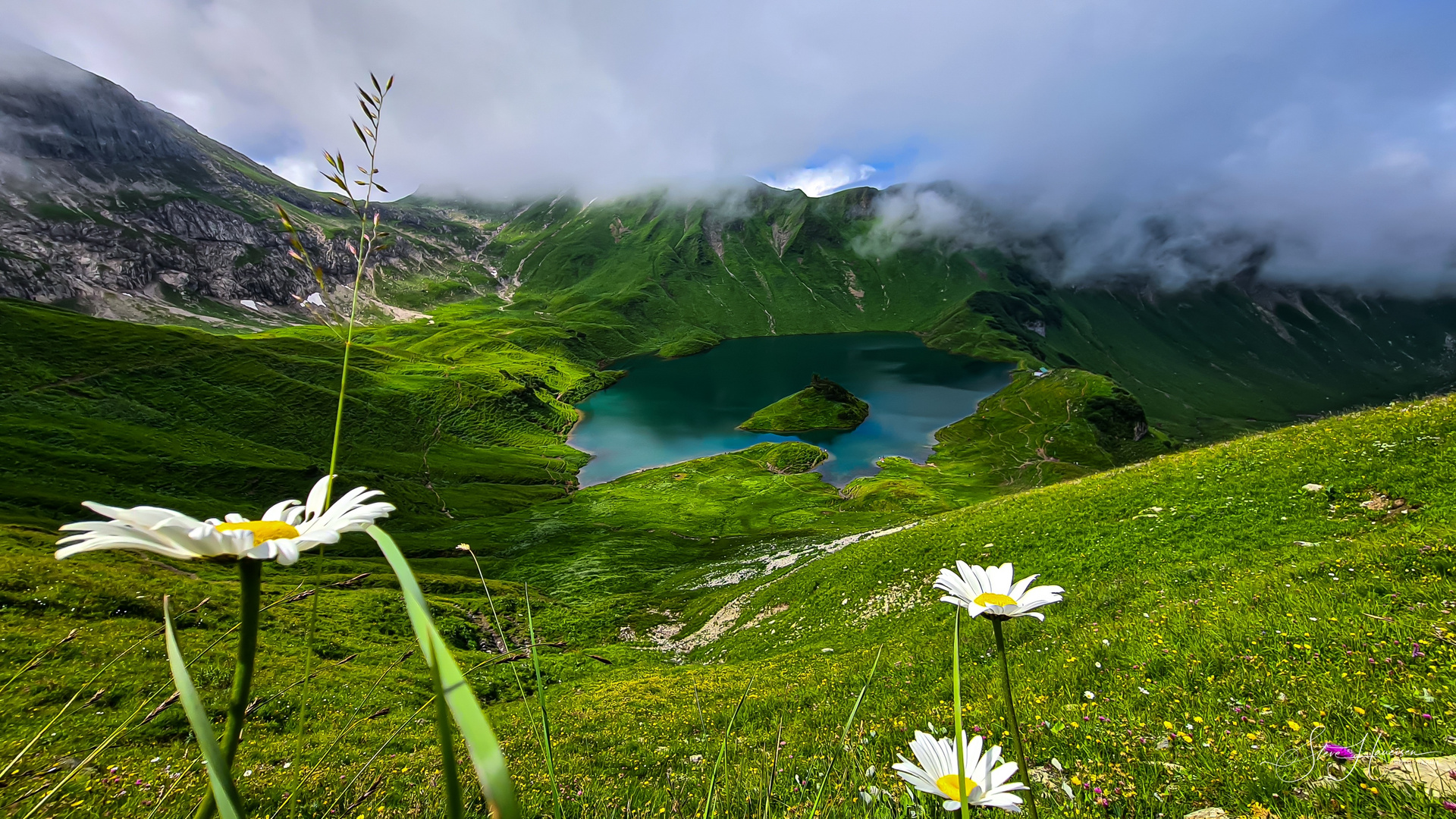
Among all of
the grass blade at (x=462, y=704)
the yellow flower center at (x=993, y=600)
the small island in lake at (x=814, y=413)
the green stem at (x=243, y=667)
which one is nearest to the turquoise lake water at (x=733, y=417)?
the small island in lake at (x=814, y=413)

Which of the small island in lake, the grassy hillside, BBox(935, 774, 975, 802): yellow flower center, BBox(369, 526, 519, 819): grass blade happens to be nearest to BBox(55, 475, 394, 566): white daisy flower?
the grassy hillside

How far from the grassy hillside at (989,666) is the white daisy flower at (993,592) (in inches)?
47.5

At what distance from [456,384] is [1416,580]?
442 ft

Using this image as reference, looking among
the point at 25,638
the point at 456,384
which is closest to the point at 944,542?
the point at 25,638

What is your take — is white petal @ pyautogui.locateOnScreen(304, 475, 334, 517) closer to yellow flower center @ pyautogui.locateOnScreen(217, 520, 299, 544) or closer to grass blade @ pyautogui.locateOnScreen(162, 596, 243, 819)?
yellow flower center @ pyautogui.locateOnScreen(217, 520, 299, 544)

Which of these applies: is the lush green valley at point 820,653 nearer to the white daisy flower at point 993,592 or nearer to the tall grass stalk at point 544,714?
the tall grass stalk at point 544,714

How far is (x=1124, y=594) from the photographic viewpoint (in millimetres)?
12906

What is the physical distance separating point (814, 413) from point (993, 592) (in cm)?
13052

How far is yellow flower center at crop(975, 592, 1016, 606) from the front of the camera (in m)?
3.13

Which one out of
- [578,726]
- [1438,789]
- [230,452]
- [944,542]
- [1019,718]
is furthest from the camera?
[230,452]

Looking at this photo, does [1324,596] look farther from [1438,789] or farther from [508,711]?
[508,711]

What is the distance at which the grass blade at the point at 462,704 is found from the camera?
0.93 meters

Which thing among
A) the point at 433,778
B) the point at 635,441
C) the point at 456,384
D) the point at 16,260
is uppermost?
the point at 16,260

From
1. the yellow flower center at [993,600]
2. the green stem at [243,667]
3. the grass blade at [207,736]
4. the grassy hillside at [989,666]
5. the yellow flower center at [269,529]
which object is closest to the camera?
the grass blade at [207,736]
